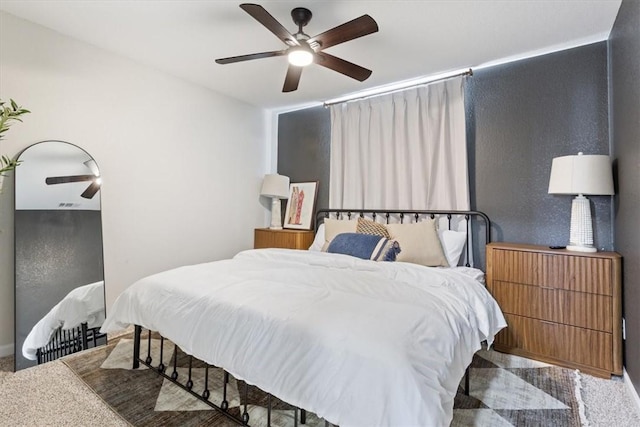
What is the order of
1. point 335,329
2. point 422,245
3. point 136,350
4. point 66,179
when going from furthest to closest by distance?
point 422,245, point 66,179, point 136,350, point 335,329

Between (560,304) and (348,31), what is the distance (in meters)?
2.33

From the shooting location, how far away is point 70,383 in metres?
2.00

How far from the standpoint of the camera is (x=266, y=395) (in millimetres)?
1880

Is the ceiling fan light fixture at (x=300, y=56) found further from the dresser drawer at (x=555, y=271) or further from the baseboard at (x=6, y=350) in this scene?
the baseboard at (x=6, y=350)

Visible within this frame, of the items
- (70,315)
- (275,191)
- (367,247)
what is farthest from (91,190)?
(367,247)

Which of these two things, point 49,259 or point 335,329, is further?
point 49,259

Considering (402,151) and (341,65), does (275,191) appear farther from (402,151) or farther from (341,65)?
(341,65)

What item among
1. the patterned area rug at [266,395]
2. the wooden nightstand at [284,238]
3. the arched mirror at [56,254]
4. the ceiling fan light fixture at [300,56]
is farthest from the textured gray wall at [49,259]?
the ceiling fan light fixture at [300,56]

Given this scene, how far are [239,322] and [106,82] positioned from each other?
258cm

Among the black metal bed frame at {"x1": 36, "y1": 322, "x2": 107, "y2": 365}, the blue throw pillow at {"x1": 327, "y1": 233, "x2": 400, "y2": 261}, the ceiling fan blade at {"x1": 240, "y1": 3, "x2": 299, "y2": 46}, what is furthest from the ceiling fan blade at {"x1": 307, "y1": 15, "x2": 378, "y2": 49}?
the black metal bed frame at {"x1": 36, "y1": 322, "x2": 107, "y2": 365}

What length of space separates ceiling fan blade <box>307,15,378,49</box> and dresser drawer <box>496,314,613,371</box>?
7.46ft

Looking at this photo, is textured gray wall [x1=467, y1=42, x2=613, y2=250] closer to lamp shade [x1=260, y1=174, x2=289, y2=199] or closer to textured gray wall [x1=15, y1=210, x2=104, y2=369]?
lamp shade [x1=260, y1=174, x2=289, y2=199]

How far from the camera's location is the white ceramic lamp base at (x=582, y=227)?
2.29 metres

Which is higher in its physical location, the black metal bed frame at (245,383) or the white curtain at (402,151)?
the white curtain at (402,151)
